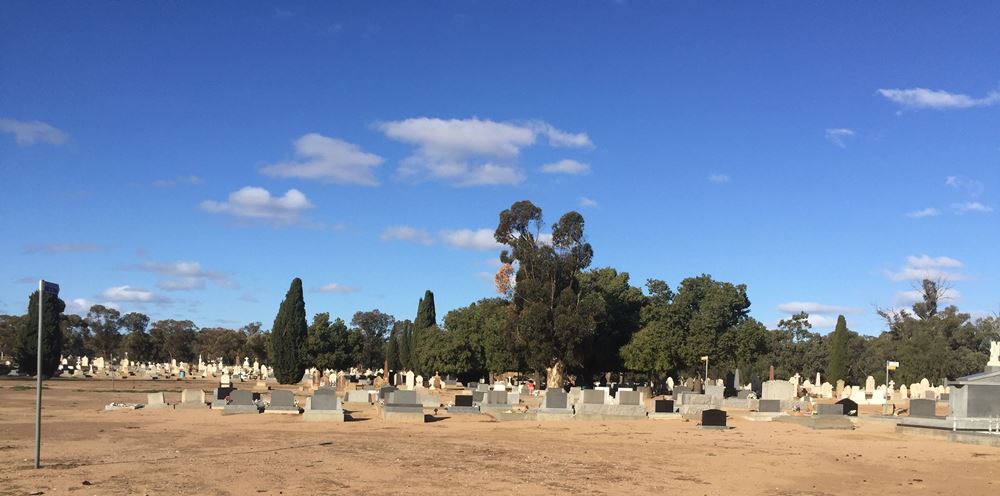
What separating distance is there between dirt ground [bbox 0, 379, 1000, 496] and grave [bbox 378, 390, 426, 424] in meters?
1.53

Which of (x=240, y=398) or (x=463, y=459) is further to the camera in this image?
(x=240, y=398)

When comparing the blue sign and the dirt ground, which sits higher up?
the blue sign

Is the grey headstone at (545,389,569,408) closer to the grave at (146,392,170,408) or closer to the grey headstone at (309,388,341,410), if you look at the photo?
the grey headstone at (309,388,341,410)

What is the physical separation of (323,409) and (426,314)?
1835 inches

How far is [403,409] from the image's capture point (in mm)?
28000

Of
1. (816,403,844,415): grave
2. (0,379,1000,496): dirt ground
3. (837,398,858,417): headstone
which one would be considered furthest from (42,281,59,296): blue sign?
(837,398,858,417): headstone

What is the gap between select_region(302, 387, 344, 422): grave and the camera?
2673cm

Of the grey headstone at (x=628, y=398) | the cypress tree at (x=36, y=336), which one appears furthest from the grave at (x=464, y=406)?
the cypress tree at (x=36, y=336)

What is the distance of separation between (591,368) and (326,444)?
126 feet

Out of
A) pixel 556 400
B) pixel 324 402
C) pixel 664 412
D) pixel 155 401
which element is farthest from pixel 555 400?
pixel 155 401

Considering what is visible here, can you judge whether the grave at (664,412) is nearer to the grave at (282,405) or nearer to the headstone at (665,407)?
the headstone at (665,407)

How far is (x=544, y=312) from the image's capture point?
4772 centimetres

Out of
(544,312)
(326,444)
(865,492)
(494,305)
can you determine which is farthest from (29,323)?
(865,492)

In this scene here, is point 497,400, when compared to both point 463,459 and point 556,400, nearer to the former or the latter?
point 556,400
